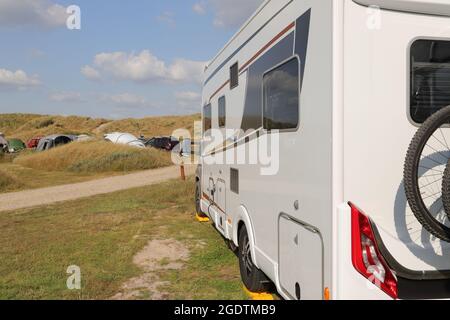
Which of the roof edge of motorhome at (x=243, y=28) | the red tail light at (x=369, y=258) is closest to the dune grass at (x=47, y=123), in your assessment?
the roof edge of motorhome at (x=243, y=28)

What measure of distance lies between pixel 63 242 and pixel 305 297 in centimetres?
563

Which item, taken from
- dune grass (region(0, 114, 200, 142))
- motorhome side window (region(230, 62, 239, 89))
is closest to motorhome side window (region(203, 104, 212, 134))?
motorhome side window (region(230, 62, 239, 89))

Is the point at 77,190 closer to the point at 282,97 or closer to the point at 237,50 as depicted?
the point at 237,50

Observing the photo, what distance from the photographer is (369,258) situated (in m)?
2.76

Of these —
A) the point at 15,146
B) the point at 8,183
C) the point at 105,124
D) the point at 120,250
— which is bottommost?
the point at 120,250

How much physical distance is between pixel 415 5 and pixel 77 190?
13.7 meters

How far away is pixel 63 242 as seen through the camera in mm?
7695

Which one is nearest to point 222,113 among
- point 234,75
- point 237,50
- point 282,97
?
point 234,75

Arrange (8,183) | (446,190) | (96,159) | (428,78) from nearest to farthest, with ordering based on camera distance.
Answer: (446,190) < (428,78) < (8,183) < (96,159)

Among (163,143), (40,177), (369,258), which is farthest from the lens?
(163,143)

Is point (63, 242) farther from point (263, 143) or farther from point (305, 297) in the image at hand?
point (305, 297)

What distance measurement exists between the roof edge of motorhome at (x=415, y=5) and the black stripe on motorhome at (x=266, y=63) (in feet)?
1.79

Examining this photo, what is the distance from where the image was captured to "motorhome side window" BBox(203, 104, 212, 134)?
7644mm

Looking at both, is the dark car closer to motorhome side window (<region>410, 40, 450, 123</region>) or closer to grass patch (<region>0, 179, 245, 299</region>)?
grass patch (<region>0, 179, 245, 299</region>)
